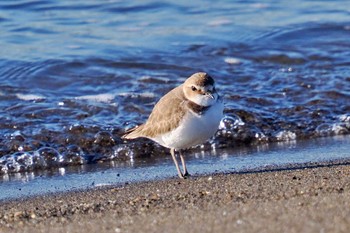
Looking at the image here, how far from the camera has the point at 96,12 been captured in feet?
50.8

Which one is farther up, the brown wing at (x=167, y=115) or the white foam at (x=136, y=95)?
the brown wing at (x=167, y=115)

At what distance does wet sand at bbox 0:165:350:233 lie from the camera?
4.98 m

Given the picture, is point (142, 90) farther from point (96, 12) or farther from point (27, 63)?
A: point (96, 12)

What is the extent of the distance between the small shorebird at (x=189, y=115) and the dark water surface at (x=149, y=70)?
1.27 metres

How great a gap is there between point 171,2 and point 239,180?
943cm

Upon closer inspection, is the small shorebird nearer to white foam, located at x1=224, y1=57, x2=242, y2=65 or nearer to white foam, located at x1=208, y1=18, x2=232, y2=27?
white foam, located at x1=224, y1=57, x2=242, y2=65

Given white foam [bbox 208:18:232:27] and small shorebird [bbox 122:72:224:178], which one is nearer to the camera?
small shorebird [bbox 122:72:224:178]

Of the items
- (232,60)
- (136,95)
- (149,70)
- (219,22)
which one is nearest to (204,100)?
(136,95)

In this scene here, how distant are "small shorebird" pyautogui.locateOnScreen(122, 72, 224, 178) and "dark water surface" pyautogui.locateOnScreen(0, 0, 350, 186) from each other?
4.18ft

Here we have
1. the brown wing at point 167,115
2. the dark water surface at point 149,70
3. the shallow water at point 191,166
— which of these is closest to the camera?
the brown wing at point 167,115

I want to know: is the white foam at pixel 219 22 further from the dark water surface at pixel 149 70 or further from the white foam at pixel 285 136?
the white foam at pixel 285 136

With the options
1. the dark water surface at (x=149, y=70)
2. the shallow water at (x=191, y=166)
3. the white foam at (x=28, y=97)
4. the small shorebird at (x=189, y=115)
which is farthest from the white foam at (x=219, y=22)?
the small shorebird at (x=189, y=115)

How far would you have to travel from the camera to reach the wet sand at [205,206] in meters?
4.98

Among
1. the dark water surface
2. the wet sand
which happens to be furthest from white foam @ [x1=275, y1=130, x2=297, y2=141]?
the wet sand
